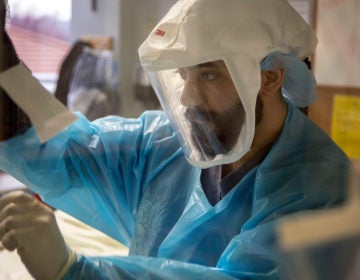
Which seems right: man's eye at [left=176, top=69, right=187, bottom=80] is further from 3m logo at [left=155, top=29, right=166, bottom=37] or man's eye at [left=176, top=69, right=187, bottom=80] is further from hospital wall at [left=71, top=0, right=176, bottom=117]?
hospital wall at [left=71, top=0, right=176, bottom=117]

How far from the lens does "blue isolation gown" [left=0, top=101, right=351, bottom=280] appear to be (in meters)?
0.75

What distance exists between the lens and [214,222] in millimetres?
916

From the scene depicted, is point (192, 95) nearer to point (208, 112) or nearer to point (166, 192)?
point (208, 112)

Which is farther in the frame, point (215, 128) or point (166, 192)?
point (166, 192)

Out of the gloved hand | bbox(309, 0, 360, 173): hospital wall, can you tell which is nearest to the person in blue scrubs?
the gloved hand

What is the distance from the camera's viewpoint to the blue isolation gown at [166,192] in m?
0.75

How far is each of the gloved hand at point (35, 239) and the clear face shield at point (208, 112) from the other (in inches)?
12.7

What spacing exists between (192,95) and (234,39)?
0.14m

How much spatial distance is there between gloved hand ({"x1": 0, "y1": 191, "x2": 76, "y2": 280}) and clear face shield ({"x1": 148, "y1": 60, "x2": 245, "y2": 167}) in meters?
0.32

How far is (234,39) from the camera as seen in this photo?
0.81 metres

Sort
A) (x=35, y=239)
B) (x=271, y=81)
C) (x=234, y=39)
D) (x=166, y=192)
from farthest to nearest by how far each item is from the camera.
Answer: (x=166, y=192) → (x=271, y=81) → (x=234, y=39) → (x=35, y=239)

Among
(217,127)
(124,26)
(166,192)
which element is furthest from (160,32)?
(124,26)

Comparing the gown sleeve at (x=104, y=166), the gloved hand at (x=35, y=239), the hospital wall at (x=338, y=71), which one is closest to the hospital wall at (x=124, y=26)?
the gown sleeve at (x=104, y=166)

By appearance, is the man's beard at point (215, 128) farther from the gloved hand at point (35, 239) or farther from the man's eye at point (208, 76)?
the gloved hand at point (35, 239)
